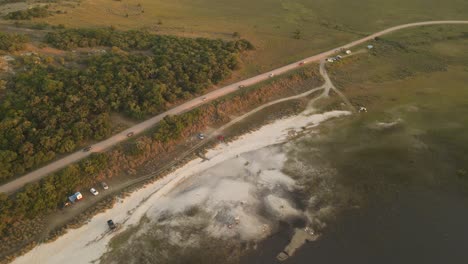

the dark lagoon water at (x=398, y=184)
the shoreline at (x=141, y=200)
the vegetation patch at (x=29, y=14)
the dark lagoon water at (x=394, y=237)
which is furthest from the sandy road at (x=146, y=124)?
the vegetation patch at (x=29, y=14)

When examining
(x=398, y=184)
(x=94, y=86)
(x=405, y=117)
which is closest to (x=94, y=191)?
(x=94, y=86)

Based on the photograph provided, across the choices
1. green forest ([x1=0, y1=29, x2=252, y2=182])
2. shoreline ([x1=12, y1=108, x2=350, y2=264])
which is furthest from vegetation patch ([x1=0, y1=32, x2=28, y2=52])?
shoreline ([x1=12, y1=108, x2=350, y2=264])

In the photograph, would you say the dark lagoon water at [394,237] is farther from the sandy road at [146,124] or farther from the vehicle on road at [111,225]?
the sandy road at [146,124]

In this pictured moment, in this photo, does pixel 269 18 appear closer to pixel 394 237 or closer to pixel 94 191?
pixel 94 191

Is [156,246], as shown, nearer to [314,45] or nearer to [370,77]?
[370,77]

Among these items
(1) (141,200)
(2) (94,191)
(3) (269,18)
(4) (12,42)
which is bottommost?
(1) (141,200)

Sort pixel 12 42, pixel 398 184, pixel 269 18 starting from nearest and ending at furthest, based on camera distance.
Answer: pixel 398 184
pixel 12 42
pixel 269 18
